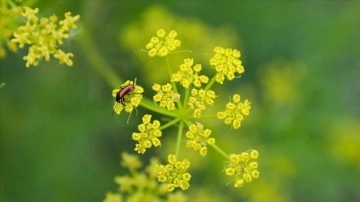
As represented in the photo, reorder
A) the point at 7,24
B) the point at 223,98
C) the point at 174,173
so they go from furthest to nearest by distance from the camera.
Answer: the point at 223,98 < the point at 7,24 < the point at 174,173

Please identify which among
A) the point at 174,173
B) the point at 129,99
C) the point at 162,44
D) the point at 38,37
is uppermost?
the point at 162,44

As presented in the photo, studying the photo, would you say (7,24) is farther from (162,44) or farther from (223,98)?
(223,98)

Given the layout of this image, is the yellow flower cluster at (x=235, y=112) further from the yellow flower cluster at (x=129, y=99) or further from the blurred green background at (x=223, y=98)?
the blurred green background at (x=223, y=98)

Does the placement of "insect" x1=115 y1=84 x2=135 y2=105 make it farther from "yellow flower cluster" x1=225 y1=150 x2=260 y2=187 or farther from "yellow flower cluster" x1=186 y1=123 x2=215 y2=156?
"yellow flower cluster" x1=225 y1=150 x2=260 y2=187

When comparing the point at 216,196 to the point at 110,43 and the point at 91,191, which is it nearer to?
the point at 91,191

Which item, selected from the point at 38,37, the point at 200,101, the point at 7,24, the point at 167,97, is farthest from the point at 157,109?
the point at 7,24
